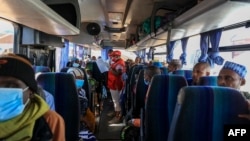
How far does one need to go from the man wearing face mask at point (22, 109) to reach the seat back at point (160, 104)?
4.58 ft

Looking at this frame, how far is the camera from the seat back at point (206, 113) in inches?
65.3

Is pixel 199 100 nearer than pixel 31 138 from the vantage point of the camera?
No

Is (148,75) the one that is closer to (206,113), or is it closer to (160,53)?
(206,113)

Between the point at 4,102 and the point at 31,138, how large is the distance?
20 cm

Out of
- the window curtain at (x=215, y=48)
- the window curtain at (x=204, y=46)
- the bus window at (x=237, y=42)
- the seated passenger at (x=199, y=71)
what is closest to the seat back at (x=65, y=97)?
the seated passenger at (x=199, y=71)

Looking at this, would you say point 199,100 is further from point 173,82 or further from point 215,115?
point 173,82

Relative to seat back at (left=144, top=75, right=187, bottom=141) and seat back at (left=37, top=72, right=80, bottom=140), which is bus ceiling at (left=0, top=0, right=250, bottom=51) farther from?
seat back at (left=144, top=75, right=187, bottom=141)

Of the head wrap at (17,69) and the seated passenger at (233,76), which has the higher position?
the head wrap at (17,69)

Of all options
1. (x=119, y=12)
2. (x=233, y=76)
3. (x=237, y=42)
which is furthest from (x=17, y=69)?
(x=119, y=12)

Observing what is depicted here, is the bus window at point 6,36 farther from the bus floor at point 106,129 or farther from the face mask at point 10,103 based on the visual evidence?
the face mask at point 10,103

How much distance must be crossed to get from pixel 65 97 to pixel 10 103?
154 centimetres

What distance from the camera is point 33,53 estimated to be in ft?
16.0

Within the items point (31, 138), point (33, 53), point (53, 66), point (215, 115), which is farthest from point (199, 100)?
point (53, 66)

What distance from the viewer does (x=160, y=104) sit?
285 centimetres
